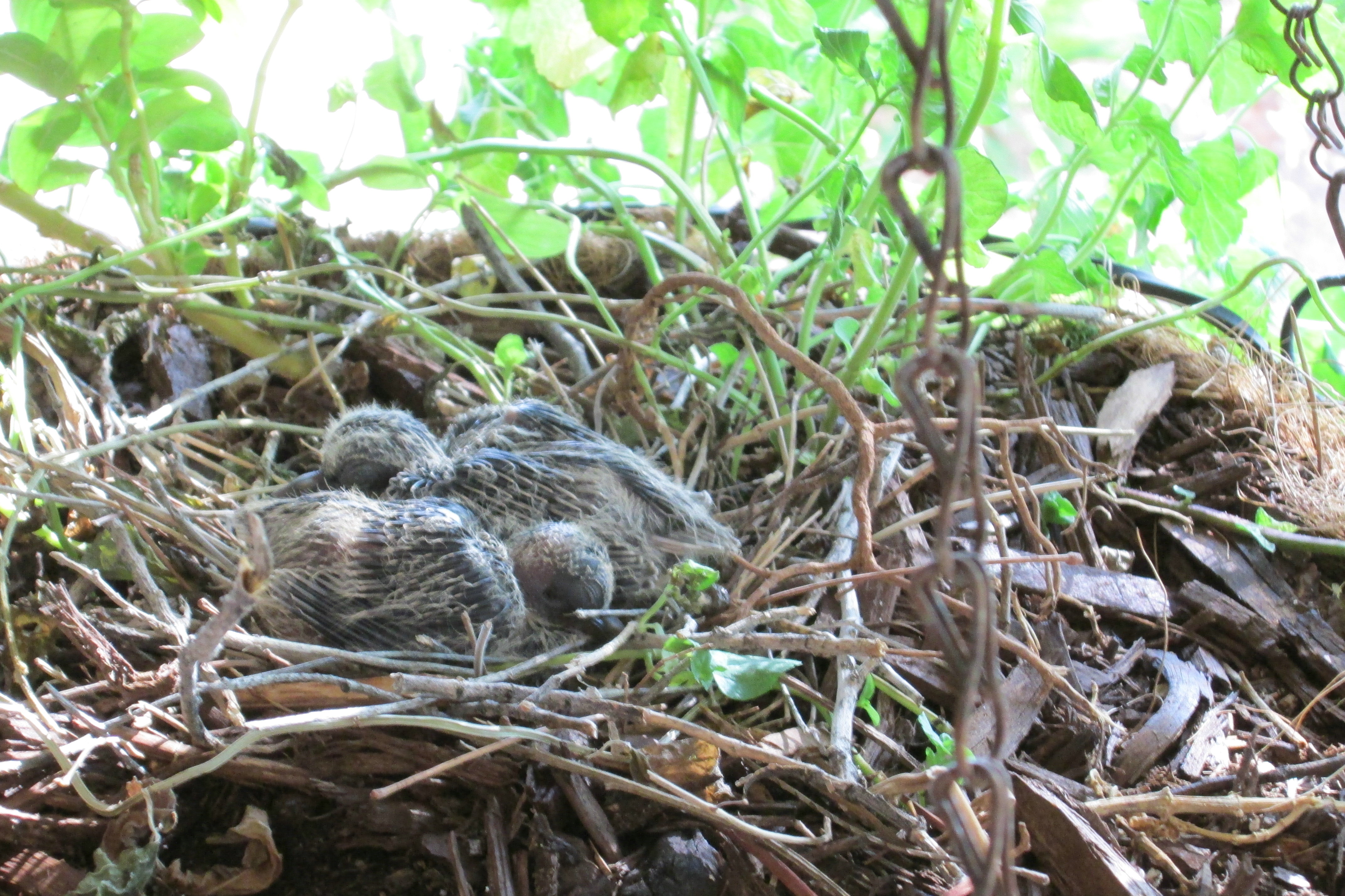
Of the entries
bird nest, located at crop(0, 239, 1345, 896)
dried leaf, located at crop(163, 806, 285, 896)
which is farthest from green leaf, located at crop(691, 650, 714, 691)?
dried leaf, located at crop(163, 806, 285, 896)

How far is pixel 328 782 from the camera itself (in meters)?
0.69

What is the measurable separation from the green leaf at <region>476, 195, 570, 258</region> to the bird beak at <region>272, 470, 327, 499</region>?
0.41m

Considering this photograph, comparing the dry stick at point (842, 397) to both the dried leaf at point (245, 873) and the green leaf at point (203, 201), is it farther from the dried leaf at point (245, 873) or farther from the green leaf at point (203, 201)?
the green leaf at point (203, 201)

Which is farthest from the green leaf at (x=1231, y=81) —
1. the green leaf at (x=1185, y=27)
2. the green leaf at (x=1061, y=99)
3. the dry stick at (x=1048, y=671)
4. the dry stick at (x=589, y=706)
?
the dry stick at (x=589, y=706)

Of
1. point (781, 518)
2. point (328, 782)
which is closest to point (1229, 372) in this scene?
point (781, 518)

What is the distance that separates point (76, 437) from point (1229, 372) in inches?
53.7

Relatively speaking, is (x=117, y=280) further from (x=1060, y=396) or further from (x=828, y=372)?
(x=1060, y=396)

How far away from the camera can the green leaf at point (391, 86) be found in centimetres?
124

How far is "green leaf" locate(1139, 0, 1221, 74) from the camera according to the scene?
0.94 metres

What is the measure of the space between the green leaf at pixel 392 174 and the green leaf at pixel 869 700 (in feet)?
2.53

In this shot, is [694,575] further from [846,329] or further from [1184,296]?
[1184,296]

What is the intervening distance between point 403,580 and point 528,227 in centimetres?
63

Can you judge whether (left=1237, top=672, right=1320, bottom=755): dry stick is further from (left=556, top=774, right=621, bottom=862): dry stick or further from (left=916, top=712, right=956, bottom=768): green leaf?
(left=556, top=774, right=621, bottom=862): dry stick

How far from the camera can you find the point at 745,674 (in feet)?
2.35
